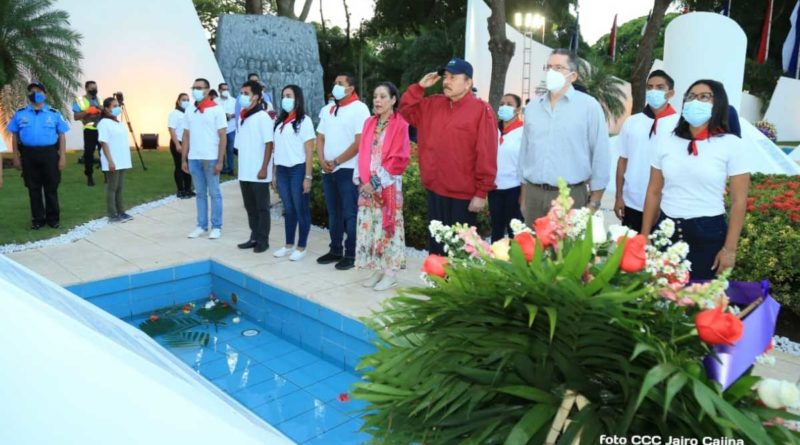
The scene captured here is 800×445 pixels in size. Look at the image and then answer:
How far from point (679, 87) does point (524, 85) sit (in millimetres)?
13596

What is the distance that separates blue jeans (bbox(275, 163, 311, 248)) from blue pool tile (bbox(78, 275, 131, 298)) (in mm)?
1455

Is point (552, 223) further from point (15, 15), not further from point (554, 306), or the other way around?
point (15, 15)

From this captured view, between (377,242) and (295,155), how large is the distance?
124cm

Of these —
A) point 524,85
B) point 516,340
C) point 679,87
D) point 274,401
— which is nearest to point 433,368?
point 516,340

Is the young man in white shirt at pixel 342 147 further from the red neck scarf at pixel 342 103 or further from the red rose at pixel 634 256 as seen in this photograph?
the red rose at pixel 634 256

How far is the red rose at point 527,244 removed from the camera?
1.21 metres

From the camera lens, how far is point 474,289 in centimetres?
118

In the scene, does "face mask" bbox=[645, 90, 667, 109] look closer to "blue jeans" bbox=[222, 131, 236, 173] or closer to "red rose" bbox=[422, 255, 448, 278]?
"red rose" bbox=[422, 255, 448, 278]

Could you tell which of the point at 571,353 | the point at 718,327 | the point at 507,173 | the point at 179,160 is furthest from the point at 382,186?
the point at 179,160

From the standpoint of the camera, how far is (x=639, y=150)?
13.0 feet

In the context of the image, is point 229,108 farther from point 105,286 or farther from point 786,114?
point 786,114

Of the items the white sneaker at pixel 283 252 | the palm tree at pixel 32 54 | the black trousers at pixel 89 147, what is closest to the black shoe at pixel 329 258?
the white sneaker at pixel 283 252

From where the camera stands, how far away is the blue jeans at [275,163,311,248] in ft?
17.3

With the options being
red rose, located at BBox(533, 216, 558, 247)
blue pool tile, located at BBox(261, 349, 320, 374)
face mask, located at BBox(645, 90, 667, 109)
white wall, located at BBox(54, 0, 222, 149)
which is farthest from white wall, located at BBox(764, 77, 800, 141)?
red rose, located at BBox(533, 216, 558, 247)
